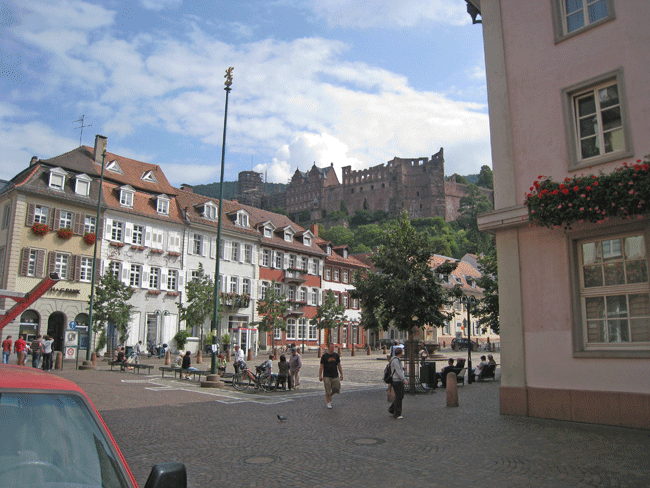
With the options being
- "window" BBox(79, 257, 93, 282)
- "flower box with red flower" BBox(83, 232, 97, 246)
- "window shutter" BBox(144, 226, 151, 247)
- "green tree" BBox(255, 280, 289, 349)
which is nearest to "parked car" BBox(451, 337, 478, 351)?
"green tree" BBox(255, 280, 289, 349)

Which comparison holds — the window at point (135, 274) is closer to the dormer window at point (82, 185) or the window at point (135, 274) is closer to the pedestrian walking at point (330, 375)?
the dormer window at point (82, 185)

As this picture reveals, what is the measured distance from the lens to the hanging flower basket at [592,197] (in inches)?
392

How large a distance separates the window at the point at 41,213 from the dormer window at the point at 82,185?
2.49m

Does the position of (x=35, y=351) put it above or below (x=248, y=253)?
below

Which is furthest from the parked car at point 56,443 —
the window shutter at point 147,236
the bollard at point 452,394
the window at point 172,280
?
the window at point 172,280

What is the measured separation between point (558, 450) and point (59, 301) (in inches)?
1318

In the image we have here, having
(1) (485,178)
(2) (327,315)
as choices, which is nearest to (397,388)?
(2) (327,315)

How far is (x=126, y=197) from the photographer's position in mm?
39281

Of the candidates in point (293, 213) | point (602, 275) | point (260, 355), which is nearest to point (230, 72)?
point (602, 275)

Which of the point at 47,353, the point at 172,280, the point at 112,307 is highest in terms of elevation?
the point at 172,280

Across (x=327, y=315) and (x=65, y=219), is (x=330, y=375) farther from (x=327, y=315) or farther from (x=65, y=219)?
(x=327, y=315)

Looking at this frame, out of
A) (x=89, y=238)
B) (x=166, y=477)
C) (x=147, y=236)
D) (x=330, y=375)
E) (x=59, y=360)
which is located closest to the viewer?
(x=166, y=477)

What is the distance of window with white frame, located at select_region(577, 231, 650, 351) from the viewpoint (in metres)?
10.5

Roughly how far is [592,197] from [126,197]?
35.3 meters
